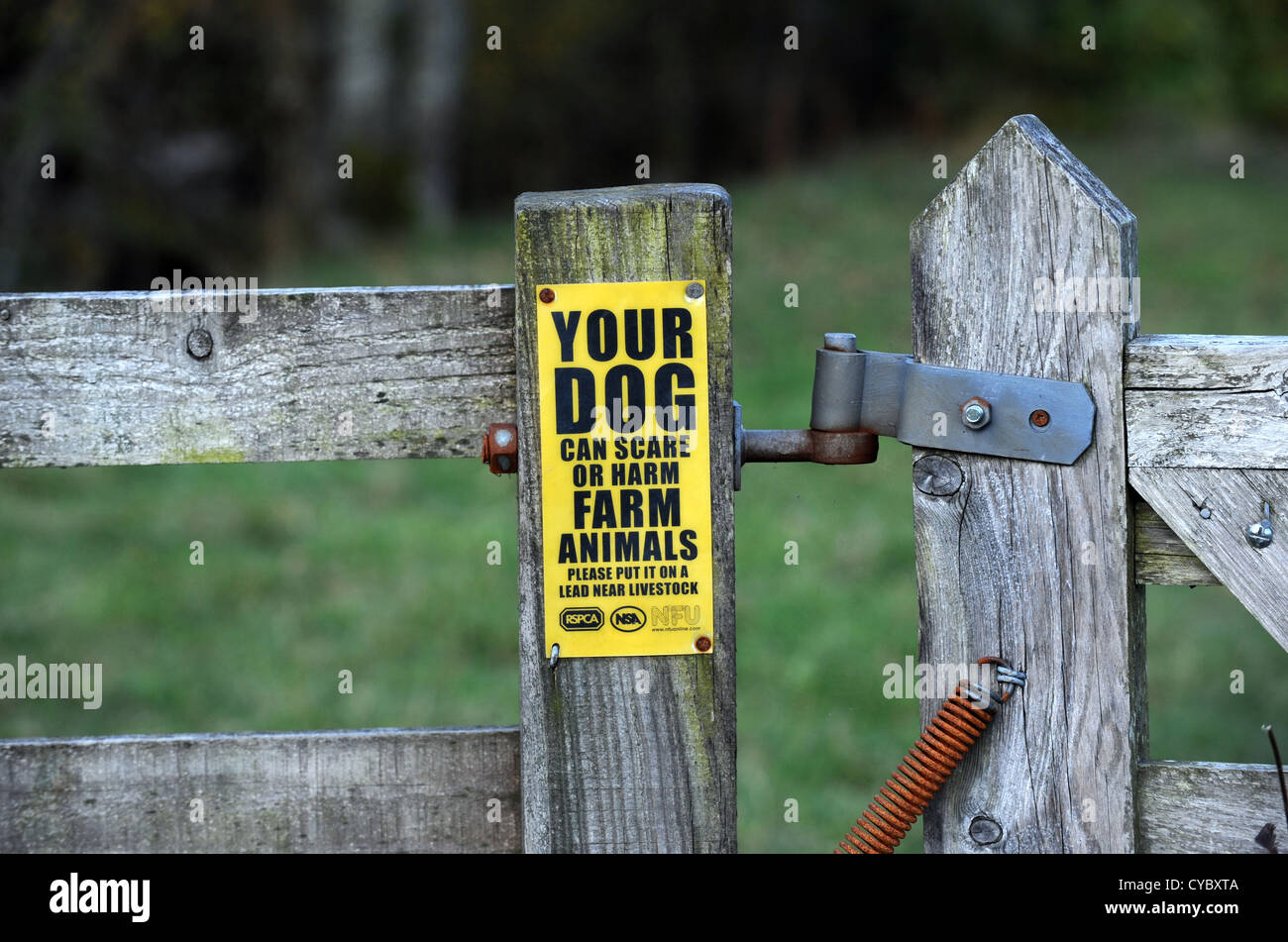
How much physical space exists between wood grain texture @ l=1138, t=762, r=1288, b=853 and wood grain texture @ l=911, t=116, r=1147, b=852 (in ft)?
0.13

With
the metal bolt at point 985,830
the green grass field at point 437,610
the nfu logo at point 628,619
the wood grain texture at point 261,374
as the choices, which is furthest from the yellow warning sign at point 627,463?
the green grass field at point 437,610

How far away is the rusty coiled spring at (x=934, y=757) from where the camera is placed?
1544 millimetres

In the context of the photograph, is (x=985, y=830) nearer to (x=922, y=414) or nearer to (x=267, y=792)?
(x=922, y=414)

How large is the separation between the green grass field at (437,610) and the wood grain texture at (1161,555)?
7.96 feet

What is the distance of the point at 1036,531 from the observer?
60.2 inches

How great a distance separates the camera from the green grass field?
4566 mm

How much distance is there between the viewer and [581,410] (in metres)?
1.48

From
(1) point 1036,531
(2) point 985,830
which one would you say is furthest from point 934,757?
(1) point 1036,531

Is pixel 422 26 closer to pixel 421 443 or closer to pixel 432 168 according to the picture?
pixel 432 168

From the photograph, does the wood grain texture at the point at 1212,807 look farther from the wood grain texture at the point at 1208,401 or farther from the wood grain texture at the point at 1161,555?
the wood grain texture at the point at 1208,401

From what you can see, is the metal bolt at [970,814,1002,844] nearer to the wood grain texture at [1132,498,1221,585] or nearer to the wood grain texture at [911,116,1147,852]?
the wood grain texture at [911,116,1147,852]
